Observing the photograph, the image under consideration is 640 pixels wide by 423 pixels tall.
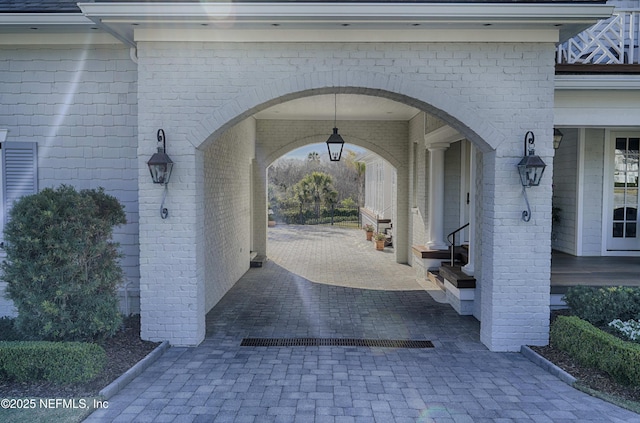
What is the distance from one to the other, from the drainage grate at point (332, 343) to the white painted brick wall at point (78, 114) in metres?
2.14

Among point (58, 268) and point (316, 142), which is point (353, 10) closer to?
point (58, 268)

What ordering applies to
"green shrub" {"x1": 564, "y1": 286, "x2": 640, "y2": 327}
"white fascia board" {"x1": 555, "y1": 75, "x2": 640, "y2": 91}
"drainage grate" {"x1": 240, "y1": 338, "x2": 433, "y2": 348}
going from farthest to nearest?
"white fascia board" {"x1": 555, "y1": 75, "x2": 640, "y2": 91}
"drainage grate" {"x1": 240, "y1": 338, "x2": 433, "y2": 348}
"green shrub" {"x1": 564, "y1": 286, "x2": 640, "y2": 327}

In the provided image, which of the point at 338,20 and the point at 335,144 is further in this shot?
the point at 335,144

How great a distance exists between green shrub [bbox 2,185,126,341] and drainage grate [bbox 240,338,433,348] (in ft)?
5.72

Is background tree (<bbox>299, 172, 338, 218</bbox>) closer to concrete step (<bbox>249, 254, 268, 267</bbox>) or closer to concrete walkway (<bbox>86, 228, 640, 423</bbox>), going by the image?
concrete step (<bbox>249, 254, 268, 267</bbox>)

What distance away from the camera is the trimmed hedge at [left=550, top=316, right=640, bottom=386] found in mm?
4062

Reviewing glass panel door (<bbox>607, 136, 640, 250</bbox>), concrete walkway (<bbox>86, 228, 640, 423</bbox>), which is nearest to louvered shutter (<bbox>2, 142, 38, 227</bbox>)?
concrete walkway (<bbox>86, 228, 640, 423</bbox>)

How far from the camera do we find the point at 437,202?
30.8ft

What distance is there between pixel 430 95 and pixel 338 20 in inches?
54.3

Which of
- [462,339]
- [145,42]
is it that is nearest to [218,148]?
[145,42]

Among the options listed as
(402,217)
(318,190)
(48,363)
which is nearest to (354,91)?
(48,363)

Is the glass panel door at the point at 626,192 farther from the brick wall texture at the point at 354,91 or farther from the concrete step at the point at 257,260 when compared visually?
the concrete step at the point at 257,260

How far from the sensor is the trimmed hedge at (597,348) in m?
4.06

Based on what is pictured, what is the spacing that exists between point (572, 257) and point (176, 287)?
7.45m
